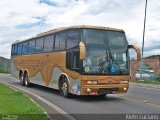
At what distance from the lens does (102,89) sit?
17500 millimetres

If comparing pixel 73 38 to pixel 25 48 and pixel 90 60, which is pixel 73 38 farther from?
pixel 25 48

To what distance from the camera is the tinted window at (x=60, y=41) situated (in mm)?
19781

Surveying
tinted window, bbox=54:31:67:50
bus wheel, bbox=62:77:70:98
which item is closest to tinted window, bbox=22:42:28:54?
tinted window, bbox=54:31:67:50

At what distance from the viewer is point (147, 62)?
2207 inches

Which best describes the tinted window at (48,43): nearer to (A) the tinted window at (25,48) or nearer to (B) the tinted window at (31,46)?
(B) the tinted window at (31,46)

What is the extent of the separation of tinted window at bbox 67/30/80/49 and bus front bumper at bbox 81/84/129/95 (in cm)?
219

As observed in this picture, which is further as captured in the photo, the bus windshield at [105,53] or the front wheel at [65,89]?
the front wheel at [65,89]

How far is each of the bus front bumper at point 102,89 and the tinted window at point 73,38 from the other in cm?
219

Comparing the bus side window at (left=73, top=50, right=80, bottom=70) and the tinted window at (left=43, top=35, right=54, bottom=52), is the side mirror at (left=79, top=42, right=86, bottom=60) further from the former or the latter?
the tinted window at (left=43, top=35, right=54, bottom=52)

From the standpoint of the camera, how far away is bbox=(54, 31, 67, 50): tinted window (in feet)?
64.9

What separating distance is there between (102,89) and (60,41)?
13.7 feet

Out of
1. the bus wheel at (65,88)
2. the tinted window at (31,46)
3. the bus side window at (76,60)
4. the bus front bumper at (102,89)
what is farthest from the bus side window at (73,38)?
the tinted window at (31,46)

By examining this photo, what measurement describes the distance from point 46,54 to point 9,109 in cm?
1042

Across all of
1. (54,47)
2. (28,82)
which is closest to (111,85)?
(54,47)
